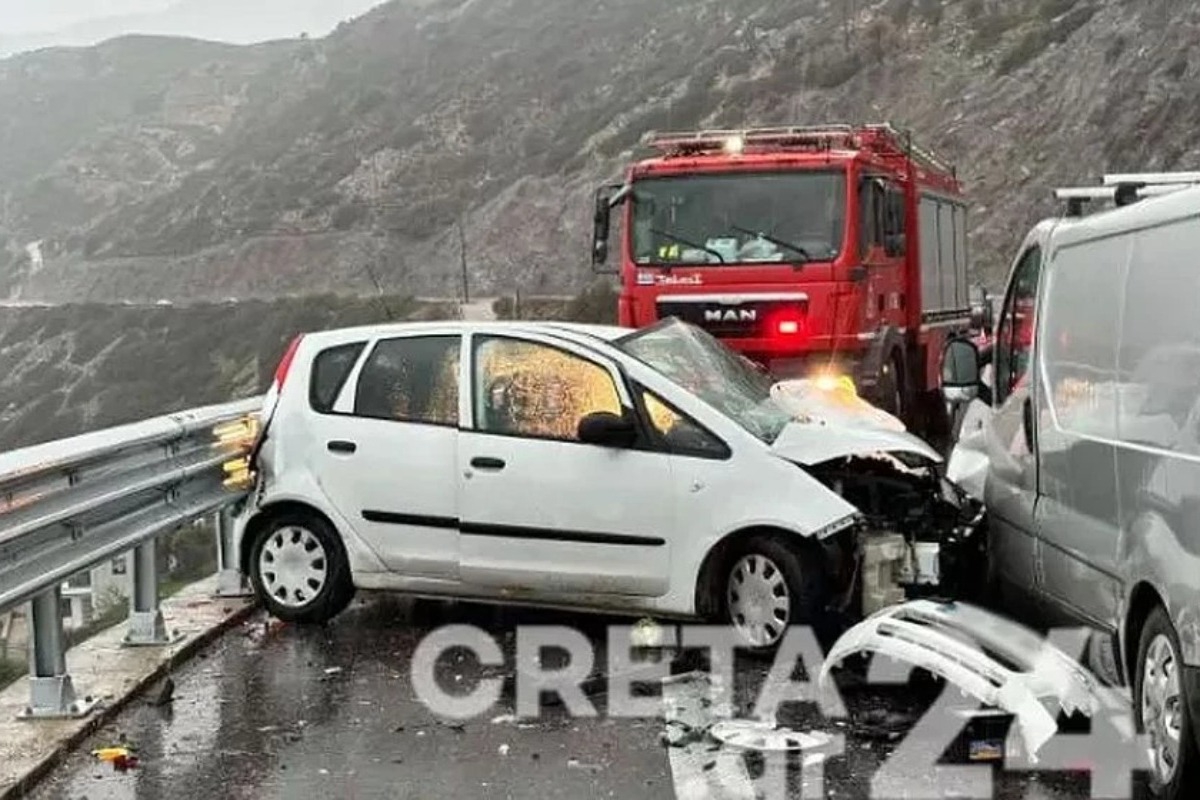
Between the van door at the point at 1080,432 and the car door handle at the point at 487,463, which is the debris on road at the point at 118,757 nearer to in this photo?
the car door handle at the point at 487,463

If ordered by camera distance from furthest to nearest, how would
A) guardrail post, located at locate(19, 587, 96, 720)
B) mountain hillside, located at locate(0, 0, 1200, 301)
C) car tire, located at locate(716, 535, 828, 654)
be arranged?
1. mountain hillside, located at locate(0, 0, 1200, 301)
2. car tire, located at locate(716, 535, 828, 654)
3. guardrail post, located at locate(19, 587, 96, 720)

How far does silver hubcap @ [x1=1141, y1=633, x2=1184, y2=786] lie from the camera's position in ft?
16.7

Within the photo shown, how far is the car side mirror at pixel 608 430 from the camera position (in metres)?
7.59

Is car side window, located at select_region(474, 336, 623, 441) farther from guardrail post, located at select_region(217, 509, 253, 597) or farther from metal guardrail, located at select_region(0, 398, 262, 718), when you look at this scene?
guardrail post, located at select_region(217, 509, 253, 597)

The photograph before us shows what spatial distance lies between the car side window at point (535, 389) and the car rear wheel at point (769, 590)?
948 millimetres

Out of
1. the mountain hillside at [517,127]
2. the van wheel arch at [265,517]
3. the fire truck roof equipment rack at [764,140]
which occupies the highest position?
the mountain hillside at [517,127]

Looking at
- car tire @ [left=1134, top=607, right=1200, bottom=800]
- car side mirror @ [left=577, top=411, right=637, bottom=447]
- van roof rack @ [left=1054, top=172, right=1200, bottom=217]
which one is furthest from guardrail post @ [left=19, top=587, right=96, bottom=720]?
van roof rack @ [left=1054, top=172, right=1200, bottom=217]

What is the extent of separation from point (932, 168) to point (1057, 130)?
27.9 metres

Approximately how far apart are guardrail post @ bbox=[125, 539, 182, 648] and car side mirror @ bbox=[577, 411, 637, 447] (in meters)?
2.16

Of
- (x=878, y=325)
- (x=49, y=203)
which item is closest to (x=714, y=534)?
(x=878, y=325)

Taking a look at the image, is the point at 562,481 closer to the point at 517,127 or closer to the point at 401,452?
the point at 401,452

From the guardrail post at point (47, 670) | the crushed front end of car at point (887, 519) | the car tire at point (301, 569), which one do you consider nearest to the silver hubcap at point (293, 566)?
the car tire at point (301, 569)

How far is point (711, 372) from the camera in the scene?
838 cm

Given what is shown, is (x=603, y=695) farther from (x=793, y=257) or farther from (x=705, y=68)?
(x=705, y=68)
